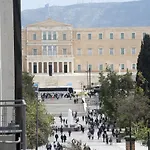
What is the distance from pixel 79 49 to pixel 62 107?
18.7 meters

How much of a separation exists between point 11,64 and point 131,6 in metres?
176

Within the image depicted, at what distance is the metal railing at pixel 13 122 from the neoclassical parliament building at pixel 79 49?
47.7 meters

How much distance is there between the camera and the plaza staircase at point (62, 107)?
102ft

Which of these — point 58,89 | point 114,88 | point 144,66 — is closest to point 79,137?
point 114,88

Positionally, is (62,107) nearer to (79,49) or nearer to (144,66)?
(144,66)

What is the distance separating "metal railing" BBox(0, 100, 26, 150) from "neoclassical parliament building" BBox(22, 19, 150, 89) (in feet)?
156

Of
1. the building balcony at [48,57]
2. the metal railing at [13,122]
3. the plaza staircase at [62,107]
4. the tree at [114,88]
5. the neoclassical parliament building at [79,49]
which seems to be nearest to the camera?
the metal railing at [13,122]

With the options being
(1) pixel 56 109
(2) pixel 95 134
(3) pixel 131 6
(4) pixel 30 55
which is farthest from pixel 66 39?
(3) pixel 131 6

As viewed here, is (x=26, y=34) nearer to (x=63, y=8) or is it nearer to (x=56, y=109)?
(x=56, y=109)

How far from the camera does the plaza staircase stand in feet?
102

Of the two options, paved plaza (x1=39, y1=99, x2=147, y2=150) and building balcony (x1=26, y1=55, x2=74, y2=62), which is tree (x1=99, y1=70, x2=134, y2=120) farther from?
building balcony (x1=26, y1=55, x2=74, y2=62)

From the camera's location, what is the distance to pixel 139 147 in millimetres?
15867

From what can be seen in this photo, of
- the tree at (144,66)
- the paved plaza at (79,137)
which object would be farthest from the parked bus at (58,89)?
the tree at (144,66)

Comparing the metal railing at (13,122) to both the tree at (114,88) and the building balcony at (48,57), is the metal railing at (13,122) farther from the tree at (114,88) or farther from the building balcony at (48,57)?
the building balcony at (48,57)
